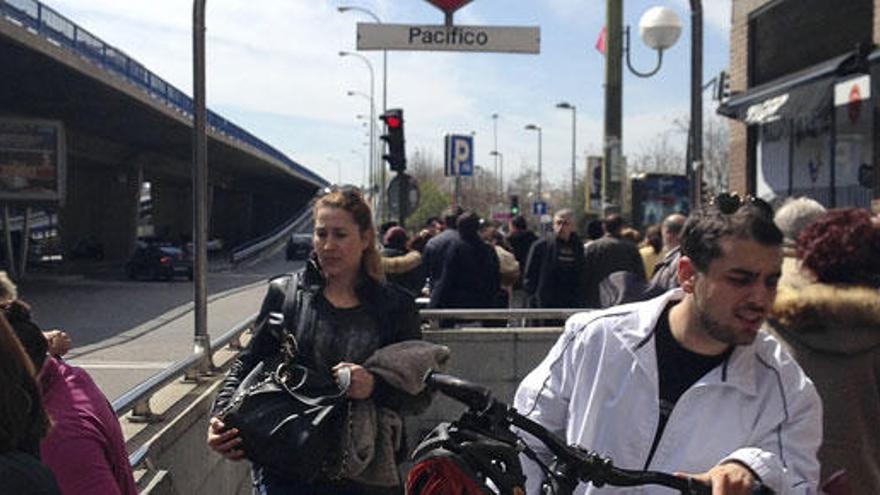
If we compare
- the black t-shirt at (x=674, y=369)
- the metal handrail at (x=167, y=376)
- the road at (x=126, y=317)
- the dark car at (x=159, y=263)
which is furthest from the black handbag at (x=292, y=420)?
the dark car at (x=159, y=263)

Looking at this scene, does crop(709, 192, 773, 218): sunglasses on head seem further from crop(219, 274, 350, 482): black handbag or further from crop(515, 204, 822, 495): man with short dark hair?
crop(219, 274, 350, 482): black handbag

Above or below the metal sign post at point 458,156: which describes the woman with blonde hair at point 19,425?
below

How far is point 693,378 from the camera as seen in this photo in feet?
7.61

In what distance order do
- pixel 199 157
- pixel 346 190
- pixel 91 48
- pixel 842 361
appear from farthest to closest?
1. pixel 91 48
2. pixel 199 157
3. pixel 346 190
4. pixel 842 361

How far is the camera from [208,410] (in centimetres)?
543

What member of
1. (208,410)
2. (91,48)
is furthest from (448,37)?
(91,48)

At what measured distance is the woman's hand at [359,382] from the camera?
3.22 m

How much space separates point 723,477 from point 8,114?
35.4 metres

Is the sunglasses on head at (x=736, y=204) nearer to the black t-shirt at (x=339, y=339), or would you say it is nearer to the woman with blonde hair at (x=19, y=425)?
the black t-shirt at (x=339, y=339)

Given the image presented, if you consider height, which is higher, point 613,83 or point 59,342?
point 613,83

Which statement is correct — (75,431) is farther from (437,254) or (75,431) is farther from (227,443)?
(437,254)

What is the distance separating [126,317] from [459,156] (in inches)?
351

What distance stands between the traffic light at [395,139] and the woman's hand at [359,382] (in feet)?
34.4

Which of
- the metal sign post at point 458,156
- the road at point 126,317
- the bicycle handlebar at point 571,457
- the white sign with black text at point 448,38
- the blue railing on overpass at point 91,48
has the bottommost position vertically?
the road at point 126,317
